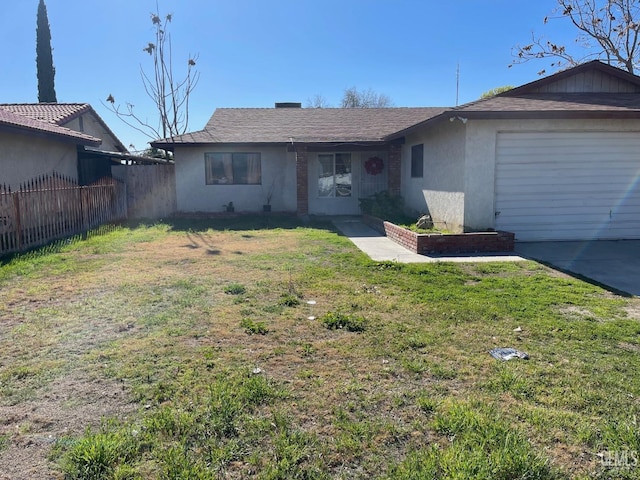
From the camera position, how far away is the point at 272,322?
15.9 feet

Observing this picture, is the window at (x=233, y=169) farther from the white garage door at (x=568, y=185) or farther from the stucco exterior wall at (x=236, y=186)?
the white garage door at (x=568, y=185)

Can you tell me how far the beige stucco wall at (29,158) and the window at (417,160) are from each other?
432 inches

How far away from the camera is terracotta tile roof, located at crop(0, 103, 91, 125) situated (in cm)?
1619

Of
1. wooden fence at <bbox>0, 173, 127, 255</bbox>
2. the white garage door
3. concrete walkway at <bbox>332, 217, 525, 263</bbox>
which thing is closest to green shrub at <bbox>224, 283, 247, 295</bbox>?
concrete walkway at <bbox>332, 217, 525, 263</bbox>

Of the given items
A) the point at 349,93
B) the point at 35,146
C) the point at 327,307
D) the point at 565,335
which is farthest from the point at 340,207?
the point at 349,93

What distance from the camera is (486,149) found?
9430 millimetres

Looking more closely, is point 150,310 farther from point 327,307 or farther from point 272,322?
point 327,307

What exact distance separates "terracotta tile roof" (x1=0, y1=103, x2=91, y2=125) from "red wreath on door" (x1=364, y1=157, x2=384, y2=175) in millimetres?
11166

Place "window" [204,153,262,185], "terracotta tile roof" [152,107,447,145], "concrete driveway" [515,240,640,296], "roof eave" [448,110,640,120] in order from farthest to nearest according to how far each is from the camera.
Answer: "window" [204,153,262,185] < "terracotta tile roof" [152,107,447,145] < "roof eave" [448,110,640,120] < "concrete driveway" [515,240,640,296]

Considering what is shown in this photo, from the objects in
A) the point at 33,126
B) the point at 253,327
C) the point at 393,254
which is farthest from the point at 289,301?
the point at 33,126

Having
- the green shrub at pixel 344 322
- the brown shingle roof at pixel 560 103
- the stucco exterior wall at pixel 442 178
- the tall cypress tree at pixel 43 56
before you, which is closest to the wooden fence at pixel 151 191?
the stucco exterior wall at pixel 442 178

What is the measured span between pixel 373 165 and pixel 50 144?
34.9 ft

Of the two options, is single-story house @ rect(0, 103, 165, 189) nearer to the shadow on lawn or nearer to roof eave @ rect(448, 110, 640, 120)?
the shadow on lawn

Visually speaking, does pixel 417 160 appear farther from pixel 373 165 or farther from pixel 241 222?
pixel 241 222
